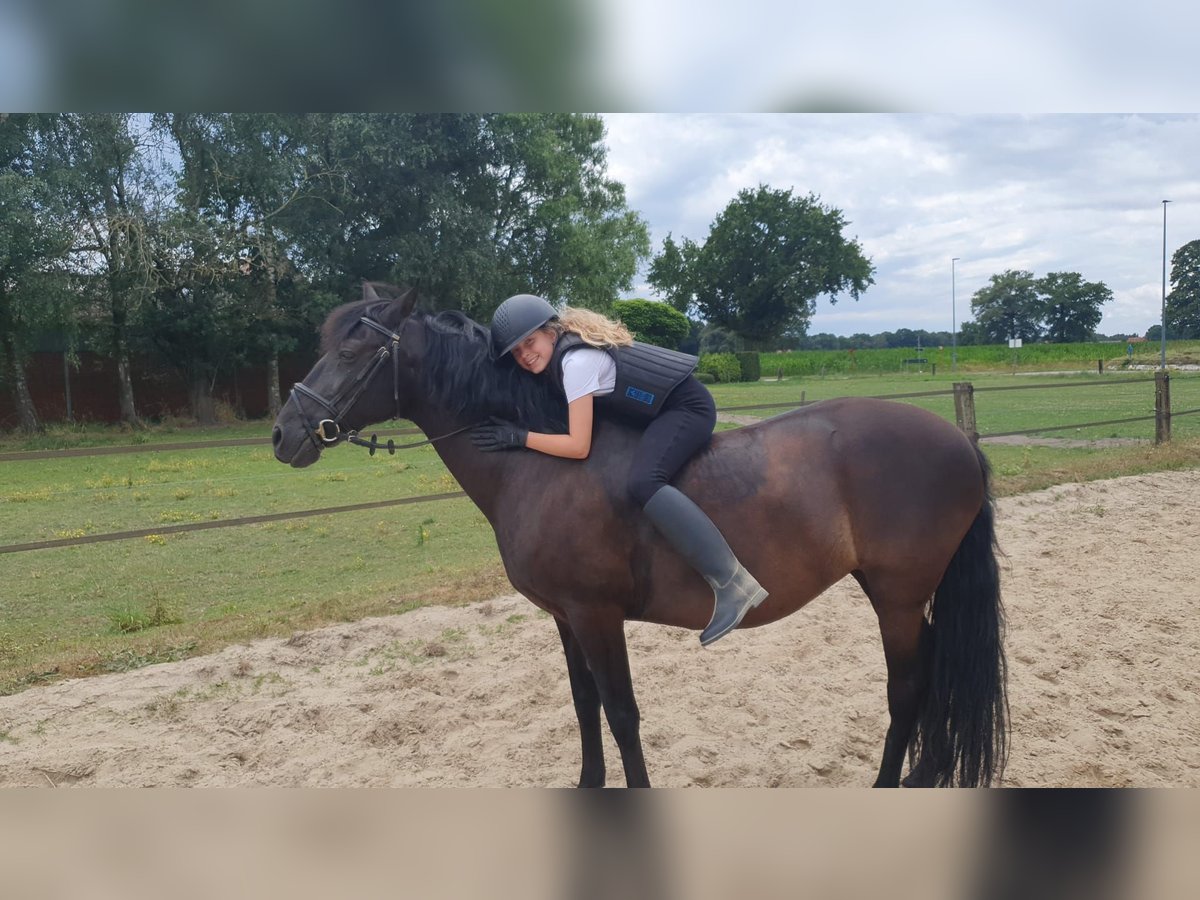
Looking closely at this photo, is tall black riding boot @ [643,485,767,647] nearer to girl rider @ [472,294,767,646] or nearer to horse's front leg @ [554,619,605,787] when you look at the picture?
girl rider @ [472,294,767,646]

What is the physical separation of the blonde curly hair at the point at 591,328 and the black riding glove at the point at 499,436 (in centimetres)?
35

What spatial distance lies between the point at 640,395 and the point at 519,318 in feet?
1.52

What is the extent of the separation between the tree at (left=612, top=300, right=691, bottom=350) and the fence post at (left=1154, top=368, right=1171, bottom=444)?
711 centimetres

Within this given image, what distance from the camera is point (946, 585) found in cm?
280

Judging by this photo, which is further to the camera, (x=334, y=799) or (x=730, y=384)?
(x=730, y=384)

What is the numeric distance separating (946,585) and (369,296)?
2267 millimetres

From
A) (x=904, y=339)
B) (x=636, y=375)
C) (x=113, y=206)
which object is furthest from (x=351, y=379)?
(x=904, y=339)

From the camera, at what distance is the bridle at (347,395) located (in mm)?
2541

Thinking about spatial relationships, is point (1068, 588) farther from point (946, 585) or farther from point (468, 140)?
point (468, 140)

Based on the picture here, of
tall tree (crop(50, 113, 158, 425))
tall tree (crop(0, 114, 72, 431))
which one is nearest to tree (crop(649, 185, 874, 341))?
tall tree (crop(50, 113, 158, 425))

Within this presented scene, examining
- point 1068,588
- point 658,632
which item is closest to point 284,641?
point 658,632

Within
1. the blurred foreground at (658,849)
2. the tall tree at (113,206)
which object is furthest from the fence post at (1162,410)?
the tall tree at (113,206)

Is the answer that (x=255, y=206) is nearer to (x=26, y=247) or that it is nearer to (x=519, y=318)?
(x=26, y=247)

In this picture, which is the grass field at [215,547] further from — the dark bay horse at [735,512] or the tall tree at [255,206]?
the dark bay horse at [735,512]
